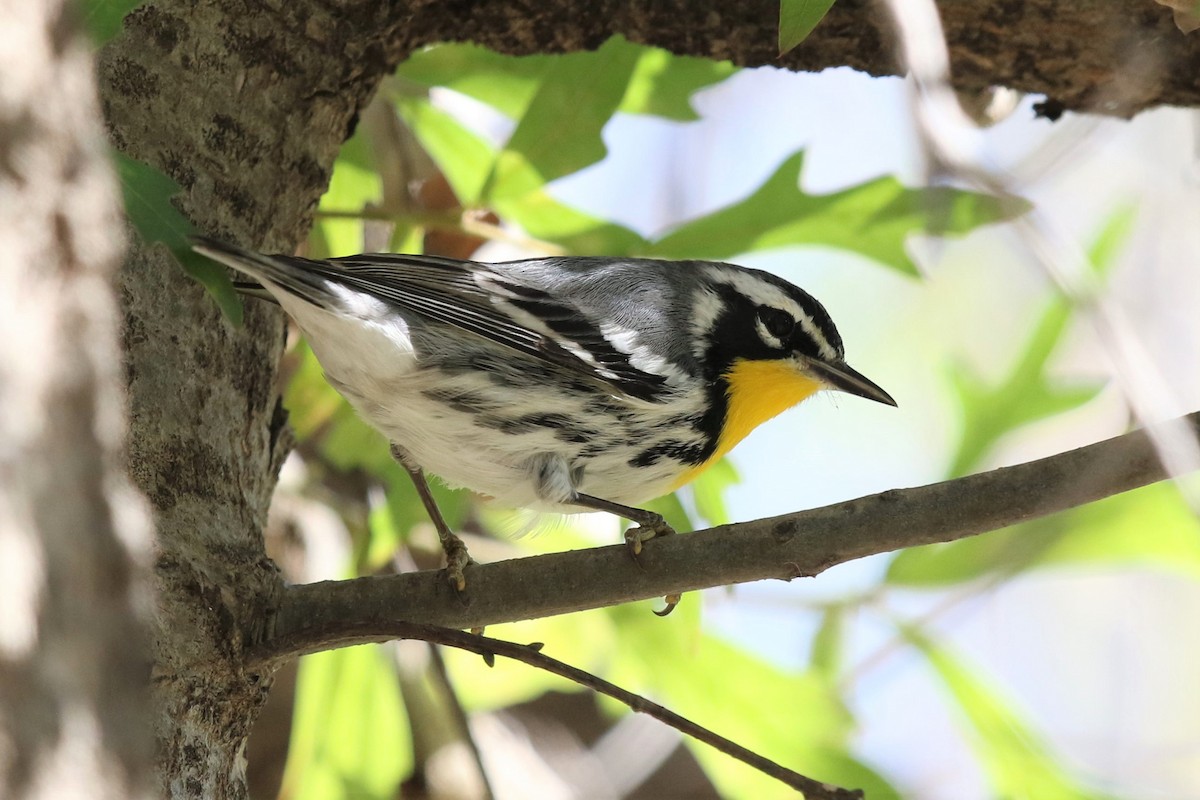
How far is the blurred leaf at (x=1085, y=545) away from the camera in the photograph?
310 cm

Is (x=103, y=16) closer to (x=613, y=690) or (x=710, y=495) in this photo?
(x=613, y=690)

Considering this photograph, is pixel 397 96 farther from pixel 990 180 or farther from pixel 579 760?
pixel 579 760

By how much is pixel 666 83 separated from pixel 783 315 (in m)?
0.72

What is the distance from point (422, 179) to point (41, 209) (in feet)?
7.73

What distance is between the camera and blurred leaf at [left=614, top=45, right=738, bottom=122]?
3059 millimetres

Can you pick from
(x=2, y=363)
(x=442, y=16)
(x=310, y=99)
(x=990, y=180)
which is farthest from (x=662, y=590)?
(x=442, y=16)

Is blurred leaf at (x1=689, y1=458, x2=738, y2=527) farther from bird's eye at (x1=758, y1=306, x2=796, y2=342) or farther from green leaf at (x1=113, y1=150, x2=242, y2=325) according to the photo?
green leaf at (x1=113, y1=150, x2=242, y2=325)

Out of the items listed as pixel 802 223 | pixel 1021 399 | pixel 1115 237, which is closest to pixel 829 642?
pixel 1021 399

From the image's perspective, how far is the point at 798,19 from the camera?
175 centimetres

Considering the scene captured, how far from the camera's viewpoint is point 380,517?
3248 mm

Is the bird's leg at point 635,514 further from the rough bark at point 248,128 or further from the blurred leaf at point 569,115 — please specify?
the blurred leaf at point 569,115

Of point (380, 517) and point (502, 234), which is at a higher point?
point (502, 234)

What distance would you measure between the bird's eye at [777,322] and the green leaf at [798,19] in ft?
4.17

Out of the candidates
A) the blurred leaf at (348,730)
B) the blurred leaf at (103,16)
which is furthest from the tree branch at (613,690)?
the blurred leaf at (348,730)
